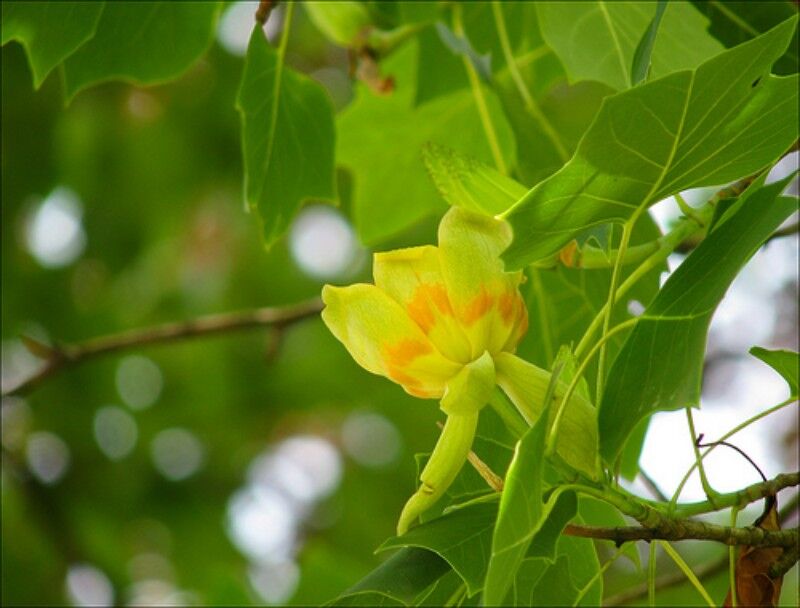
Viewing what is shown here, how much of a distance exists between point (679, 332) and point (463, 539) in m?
0.22

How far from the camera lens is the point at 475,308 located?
34.7 inches

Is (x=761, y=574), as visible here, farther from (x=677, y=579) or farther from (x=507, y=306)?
(x=677, y=579)

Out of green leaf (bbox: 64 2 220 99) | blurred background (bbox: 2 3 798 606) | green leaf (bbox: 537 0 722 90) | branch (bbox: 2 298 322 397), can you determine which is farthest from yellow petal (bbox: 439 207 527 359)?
blurred background (bbox: 2 3 798 606)

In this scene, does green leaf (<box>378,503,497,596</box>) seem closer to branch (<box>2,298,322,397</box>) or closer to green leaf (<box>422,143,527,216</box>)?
green leaf (<box>422,143,527,216</box>)

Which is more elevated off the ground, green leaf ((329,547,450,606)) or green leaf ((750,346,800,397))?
green leaf ((750,346,800,397))

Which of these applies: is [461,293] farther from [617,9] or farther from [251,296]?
[251,296]

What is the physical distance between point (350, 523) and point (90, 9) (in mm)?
2399

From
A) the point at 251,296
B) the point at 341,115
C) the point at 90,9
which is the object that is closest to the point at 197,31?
the point at 90,9

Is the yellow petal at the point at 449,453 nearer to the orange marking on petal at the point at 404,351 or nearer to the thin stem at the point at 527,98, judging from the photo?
the orange marking on petal at the point at 404,351

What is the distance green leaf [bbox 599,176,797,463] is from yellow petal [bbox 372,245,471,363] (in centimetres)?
12

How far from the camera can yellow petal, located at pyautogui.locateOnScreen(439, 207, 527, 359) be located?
0.88m

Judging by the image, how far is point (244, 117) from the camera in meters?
1.36

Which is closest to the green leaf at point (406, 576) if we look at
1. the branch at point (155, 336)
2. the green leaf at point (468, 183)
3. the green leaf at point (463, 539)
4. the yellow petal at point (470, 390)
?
the green leaf at point (463, 539)

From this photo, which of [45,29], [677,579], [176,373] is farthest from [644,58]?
[176,373]
